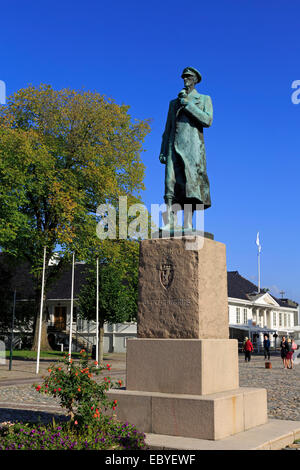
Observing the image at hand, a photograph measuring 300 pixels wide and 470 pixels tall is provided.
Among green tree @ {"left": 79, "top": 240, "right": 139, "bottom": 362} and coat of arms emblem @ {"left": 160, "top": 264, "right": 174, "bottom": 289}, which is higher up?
green tree @ {"left": 79, "top": 240, "right": 139, "bottom": 362}

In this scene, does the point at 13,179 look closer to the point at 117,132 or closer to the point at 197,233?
the point at 117,132

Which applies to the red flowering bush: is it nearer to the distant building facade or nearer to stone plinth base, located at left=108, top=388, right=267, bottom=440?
stone plinth base, located at left=108, top=388, right=267, bottom=440

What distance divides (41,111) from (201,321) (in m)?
24.8

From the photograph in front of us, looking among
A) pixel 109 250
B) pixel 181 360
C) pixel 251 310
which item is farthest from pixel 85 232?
pixel 251 310

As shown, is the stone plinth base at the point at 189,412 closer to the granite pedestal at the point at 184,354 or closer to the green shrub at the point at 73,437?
the granite pedestal at the point at 184,354

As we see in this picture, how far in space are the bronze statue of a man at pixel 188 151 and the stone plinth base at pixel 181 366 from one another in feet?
6.53

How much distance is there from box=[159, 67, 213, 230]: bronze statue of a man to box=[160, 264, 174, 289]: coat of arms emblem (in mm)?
843

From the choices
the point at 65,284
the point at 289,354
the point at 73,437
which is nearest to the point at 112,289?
the point at 289,354

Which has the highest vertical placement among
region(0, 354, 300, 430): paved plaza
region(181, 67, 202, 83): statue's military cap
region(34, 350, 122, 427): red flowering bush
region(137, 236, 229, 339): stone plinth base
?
region(181, 67, 202, 83): statue's military cap

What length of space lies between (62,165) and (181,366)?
24.1m

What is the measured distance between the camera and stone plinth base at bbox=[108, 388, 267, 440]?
6.88 m

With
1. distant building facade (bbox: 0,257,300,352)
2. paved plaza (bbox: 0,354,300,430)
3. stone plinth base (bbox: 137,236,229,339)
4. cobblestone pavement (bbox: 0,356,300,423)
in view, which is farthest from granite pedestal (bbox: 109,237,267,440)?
distant building facade (bbox: 0,257,300,352)

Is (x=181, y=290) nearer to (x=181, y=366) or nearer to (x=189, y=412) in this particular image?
(x=181, y=366)

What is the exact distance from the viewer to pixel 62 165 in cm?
3033
